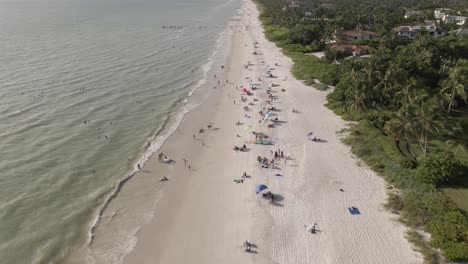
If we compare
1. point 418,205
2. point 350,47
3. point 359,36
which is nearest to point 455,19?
point 359,36

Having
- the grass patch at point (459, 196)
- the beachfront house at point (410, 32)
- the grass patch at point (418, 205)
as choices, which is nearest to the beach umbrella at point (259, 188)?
the grass patch at point (418, 205)

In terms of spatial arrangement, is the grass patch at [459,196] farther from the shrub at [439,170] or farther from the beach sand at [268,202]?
the beach sand at [268,202]

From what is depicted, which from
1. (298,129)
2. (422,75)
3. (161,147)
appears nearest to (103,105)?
(161,147)

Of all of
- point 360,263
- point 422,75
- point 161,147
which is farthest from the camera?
point 422,75

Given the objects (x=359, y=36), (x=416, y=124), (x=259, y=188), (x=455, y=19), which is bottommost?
(x=259, y=188)

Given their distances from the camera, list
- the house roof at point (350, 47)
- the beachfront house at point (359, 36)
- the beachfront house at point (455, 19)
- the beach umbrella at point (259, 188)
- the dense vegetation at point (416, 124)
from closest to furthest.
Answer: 1. the dense vegetation at point (416, 124)
2. the beach umbrella at point (259, 188)
3. the house roof at point (350, 47)
4. the beachfront house at point (359, 36)
5. the beachfront house at point (455, 19)

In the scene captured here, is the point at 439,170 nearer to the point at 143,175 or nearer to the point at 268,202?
the point at 268,202

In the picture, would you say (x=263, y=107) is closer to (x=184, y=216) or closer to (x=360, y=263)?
(x=184, y=216)
